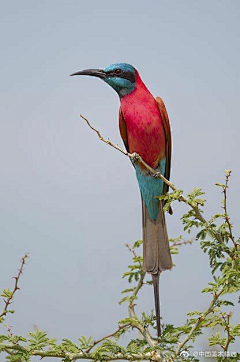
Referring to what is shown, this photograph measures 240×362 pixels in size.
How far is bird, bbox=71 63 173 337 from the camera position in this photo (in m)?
2.40

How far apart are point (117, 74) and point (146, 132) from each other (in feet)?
1.09

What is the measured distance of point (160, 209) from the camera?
2477 mm

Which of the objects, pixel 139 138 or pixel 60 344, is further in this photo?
pixel 139 138

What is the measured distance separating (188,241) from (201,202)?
1.94 feet

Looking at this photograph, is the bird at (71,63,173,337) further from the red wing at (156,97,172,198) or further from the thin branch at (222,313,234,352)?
the thin branch at (222,313,234,352)

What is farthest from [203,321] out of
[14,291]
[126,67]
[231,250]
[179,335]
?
A: [126,67]

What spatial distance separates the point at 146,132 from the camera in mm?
2406

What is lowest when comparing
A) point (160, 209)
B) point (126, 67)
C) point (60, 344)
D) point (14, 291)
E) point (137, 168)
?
point (60, 344)

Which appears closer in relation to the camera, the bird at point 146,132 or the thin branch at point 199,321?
the thin branch at point 199,321

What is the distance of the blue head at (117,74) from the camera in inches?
95.0

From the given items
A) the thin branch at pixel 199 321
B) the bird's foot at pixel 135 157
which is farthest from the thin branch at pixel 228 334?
the bird's foot at pixel 135 157

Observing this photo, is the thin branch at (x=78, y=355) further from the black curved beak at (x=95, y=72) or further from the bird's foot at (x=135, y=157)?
the black curved beak at (x=95, y=72)

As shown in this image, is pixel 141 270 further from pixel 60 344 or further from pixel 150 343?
pixel 60 344

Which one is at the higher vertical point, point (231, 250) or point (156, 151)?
point (156, 151)
